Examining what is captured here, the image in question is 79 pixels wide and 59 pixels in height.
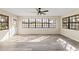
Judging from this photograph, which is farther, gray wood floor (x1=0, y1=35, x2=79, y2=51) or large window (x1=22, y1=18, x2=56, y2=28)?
large window (x1=22, y1=18, x2=56, y2=28)

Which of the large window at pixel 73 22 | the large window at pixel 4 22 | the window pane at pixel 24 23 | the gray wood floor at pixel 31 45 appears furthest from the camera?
the window pane at pixel 24 23

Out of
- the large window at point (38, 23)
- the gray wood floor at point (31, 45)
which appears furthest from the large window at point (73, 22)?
the large window at point (38, 23)

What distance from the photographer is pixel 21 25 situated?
14.1m

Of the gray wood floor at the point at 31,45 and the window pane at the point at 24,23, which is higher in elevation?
the window pane at the point at 24,23

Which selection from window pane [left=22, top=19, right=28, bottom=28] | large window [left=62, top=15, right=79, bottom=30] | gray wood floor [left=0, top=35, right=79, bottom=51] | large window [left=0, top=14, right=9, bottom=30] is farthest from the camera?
window pane [left=22, top=19, right=28, bottom=28]

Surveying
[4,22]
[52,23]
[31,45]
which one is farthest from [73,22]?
[4,22]

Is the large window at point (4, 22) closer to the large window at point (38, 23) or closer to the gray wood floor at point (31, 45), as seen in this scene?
the gray wood floor at point (31, 45)

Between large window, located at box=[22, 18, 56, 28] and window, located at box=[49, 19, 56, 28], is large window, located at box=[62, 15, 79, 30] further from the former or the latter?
large window, located at box=[22, 18, 56, 28]

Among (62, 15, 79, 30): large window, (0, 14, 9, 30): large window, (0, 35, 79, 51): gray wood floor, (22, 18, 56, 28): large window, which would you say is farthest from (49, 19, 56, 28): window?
(0, 14, 9, 30): large window

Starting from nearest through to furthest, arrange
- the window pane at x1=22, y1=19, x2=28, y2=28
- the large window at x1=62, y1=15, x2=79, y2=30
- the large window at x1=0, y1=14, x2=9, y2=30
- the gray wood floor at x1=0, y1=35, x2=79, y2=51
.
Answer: the gray wood floor at x1=0, y1=35, x2=79, y2=51 < the large window at x1=62, y1=15, x2=79, y2=30 < the large window at x1=0, y1=14, x2=9, y2=30 < the window pane at x1=22, y1=19, x2=28, y2=28

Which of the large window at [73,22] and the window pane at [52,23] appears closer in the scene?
the large window at [73,22]

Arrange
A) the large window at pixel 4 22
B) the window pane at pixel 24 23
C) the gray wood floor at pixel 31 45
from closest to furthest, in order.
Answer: the gray wood floor at pixel 31 45 → the large window at pixel 4 22 → the window pane at pixel 24 23
